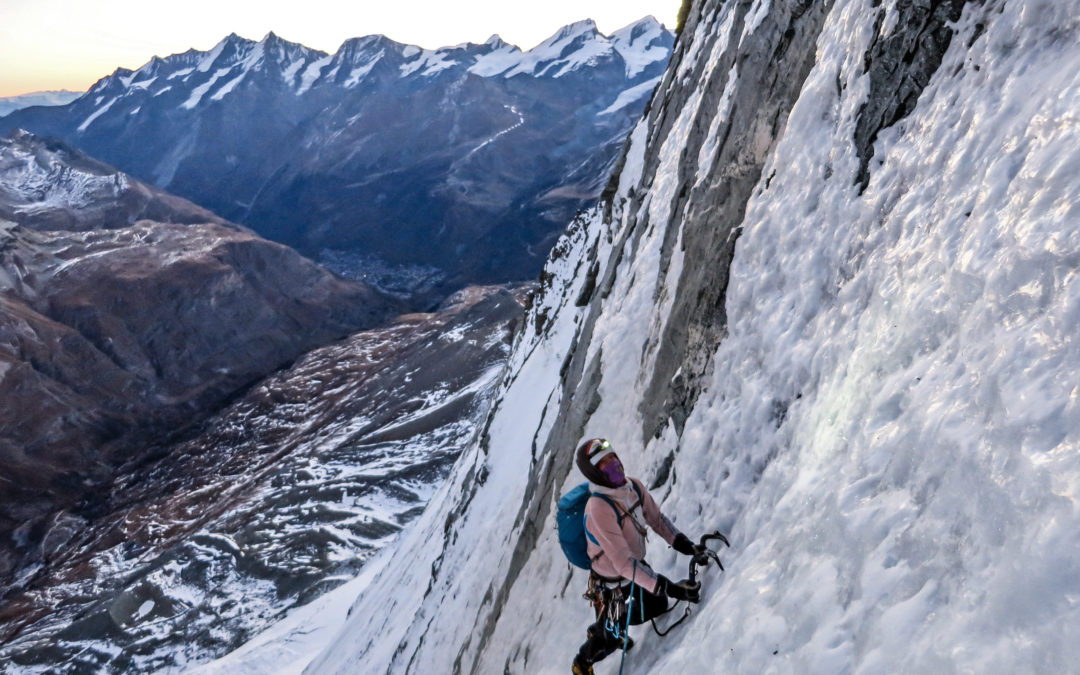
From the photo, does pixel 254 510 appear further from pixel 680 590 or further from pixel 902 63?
pixel 902 63

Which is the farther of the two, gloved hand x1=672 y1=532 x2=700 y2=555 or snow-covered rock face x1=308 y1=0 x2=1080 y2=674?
gloved hand x1=672 y1=532 x2=700 y2=555

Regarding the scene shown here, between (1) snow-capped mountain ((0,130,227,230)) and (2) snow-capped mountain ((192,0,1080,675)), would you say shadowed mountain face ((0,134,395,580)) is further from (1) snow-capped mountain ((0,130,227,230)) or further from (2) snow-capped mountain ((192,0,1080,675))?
(2) snow-capped mountain ((192,0,1080,675))

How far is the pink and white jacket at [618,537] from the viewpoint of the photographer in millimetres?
6242

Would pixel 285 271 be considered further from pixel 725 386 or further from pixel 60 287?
pixel 725 386

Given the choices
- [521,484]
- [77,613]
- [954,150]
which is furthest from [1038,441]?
[77,613]

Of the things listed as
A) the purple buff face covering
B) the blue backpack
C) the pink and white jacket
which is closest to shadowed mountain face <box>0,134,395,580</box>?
the blue backpack

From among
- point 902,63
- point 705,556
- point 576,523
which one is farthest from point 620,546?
point 902,63

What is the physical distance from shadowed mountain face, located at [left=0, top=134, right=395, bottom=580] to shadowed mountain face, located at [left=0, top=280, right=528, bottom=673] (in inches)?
299

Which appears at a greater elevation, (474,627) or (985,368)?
(985,368)

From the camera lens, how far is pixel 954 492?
4629mm

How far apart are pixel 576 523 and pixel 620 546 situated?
589 mm

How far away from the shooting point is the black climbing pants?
6.78 m

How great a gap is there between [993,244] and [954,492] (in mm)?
2041

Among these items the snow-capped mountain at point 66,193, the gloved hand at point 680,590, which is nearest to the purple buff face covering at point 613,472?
the gloved hand at point 680,590
